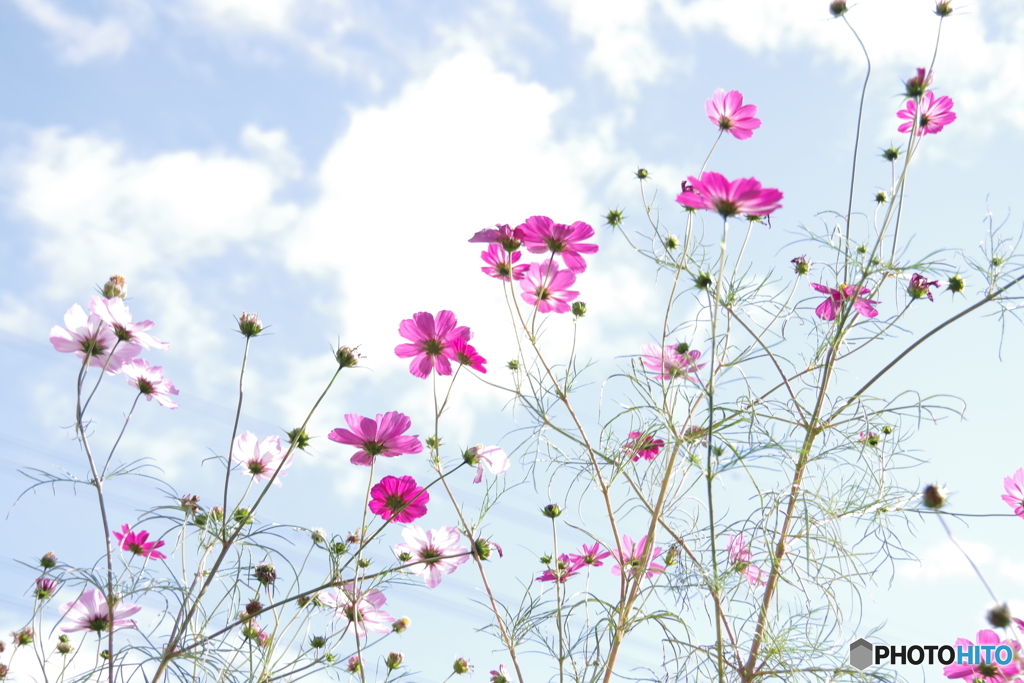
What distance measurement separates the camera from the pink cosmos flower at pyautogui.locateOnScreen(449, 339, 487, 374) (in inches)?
42.9

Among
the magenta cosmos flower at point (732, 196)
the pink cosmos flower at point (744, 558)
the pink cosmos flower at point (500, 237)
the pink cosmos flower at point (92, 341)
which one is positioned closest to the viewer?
the magenta cosmos flower at point (732, 196)

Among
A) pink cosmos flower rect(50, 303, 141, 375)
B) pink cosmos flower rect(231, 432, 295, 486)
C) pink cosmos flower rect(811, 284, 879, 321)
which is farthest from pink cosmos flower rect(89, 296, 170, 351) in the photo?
pink cosmos flower rect(811, 284, 879, 321)

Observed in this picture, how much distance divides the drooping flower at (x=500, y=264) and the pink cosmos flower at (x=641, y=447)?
0.31 meters

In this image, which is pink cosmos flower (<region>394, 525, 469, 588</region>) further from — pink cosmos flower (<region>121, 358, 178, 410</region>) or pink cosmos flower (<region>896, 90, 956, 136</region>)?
pink cosmos flower (<region>896, 90, 956, 136</region>)

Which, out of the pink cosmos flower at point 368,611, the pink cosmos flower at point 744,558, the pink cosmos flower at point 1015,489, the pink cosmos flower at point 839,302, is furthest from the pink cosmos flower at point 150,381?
the pink cosmos flower at point 1015,489

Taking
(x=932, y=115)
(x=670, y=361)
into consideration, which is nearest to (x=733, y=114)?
(x=932, y=115)

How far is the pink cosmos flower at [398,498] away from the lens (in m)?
1.07

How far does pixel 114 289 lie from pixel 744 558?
2.88 feet

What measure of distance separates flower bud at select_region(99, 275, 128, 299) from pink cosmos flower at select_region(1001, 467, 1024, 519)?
130 centimetres

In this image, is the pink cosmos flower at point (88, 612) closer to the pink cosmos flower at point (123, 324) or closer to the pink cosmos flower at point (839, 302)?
the pink cosmos flower at point (123, 324)

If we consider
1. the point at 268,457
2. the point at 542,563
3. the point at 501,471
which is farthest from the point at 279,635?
the point at 542,563

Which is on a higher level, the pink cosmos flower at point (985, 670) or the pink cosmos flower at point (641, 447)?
the pink cosmos flower at point (641, 447)

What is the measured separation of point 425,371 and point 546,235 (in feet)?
0.89

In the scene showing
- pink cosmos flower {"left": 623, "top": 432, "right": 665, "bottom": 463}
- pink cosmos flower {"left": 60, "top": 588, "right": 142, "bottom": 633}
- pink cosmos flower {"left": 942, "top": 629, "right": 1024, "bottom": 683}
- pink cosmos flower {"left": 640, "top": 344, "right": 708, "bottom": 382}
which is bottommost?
pink cosmos flower {"left": 60, "top": 588, "right": 142, "bottom": 633}
